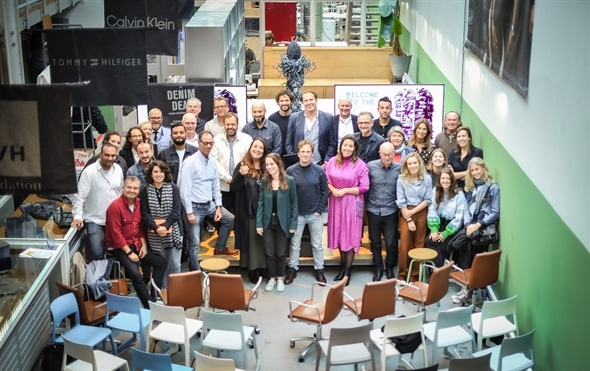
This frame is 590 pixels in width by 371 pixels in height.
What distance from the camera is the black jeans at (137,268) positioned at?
350 inches

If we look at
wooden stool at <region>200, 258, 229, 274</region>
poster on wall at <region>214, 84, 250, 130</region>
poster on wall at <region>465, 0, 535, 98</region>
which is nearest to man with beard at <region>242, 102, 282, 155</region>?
poster on wall at <region>214, 84, 250, 130</region>

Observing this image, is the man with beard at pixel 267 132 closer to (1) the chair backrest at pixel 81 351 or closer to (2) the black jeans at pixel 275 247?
(2) the black jeans at pixel 275 247

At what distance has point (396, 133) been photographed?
9.84 meters

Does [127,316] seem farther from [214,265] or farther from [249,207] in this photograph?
[249,207]

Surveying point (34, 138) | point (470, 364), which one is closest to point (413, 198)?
point (470, 364)

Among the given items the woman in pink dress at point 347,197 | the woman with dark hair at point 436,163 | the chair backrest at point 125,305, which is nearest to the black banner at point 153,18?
the woman in pink dress at point 347,197

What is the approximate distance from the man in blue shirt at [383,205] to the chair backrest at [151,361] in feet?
11.9

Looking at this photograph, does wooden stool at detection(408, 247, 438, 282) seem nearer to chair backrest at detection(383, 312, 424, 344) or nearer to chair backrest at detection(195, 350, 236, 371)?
chair backrest at detection(383, 312, 424, 344)

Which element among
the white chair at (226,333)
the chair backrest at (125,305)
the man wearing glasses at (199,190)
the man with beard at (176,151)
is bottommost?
the white chair at (226,333)

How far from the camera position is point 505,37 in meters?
9.09

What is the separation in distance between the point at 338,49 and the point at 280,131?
838cm

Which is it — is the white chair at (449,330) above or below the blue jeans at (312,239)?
below

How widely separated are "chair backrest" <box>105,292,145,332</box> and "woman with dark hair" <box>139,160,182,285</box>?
1.21 meters

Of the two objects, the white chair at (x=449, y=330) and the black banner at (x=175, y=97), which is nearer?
the white chair at (x=449, y=330)
